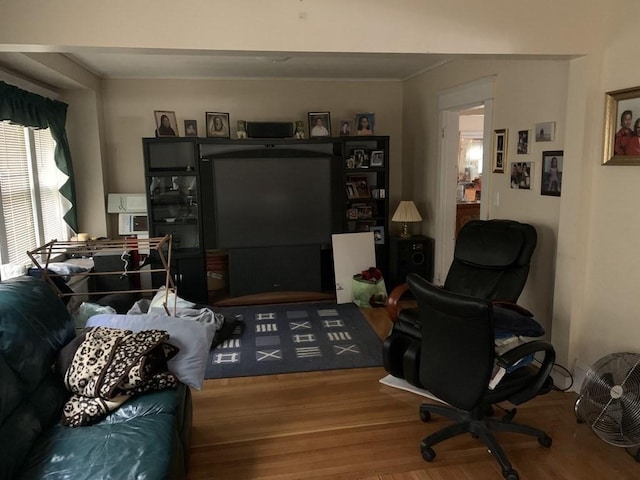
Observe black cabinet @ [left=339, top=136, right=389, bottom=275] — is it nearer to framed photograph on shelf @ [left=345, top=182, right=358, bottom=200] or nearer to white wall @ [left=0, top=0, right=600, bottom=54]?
framed photograph on shelf @ [left=345, top=182, right=358, bottom=200]

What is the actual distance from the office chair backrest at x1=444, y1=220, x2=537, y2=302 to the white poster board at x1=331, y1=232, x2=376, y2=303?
1499 mm

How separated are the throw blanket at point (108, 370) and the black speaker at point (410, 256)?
3356 mm

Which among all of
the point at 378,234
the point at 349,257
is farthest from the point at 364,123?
the point at 349,257

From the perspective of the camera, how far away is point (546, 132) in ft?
11.0

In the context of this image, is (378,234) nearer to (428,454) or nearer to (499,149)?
(499,149)

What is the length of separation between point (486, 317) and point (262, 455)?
4.36 feet

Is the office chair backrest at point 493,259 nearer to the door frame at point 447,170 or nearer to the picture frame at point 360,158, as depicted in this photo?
the door frame at point 447,170

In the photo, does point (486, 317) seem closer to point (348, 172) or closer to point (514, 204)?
Answer: point (514, 204)

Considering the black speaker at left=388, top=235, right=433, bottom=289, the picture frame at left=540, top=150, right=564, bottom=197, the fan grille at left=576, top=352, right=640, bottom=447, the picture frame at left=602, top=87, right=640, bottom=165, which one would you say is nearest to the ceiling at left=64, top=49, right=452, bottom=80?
the picture frame at left=540, top=150, right=564, bottom=197

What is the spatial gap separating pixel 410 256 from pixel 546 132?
7.14ft

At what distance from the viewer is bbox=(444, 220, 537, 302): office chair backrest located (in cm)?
331

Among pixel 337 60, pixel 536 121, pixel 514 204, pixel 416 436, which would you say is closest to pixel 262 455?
pixel 416 436

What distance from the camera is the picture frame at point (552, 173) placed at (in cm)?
323

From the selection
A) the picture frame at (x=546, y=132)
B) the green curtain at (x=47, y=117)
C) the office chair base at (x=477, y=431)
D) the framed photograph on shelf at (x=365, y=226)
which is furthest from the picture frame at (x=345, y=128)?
the office chair base at (x=477, y=431)
